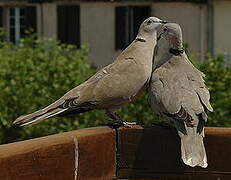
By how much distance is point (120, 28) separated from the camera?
19.6 meters

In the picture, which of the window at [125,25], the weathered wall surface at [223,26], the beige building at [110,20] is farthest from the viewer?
the window at [125,25]

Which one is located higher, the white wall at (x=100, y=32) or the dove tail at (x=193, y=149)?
the dove tail at (x=193, y=149)

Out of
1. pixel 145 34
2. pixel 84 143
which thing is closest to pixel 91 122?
pixel 145 34

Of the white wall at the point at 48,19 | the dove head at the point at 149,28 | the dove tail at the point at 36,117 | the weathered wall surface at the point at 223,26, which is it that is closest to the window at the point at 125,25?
the white wall at the point at 48,19

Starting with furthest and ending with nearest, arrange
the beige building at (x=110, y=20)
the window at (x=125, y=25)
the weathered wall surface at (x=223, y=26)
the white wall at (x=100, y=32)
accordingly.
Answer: the white wall at (x=100, y=32) → the window at (x=125, y=25) → the beige building at (x=110, y=20) → the weathered wall surface at (x=223, y=26)

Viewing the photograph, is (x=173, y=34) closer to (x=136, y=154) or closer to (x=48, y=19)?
(x=136, y=154)

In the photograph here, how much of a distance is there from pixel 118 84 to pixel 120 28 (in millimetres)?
15615

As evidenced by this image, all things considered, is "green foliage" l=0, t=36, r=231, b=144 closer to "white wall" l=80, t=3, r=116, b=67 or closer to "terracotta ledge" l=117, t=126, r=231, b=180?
"terracotta ledge" l=117, t=126, r=231, b=180

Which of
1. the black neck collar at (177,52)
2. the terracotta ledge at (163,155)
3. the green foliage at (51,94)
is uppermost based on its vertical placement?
the black neck collar at (177,52)

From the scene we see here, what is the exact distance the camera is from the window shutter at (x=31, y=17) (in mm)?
19828

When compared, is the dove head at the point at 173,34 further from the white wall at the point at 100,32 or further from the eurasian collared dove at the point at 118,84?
the white wall at the point at 100,32

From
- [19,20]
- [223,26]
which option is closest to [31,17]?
[19,20]

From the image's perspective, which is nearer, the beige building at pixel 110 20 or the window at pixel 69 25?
the beige building at pixel 110 20

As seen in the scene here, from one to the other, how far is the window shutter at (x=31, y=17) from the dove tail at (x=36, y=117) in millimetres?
15871
